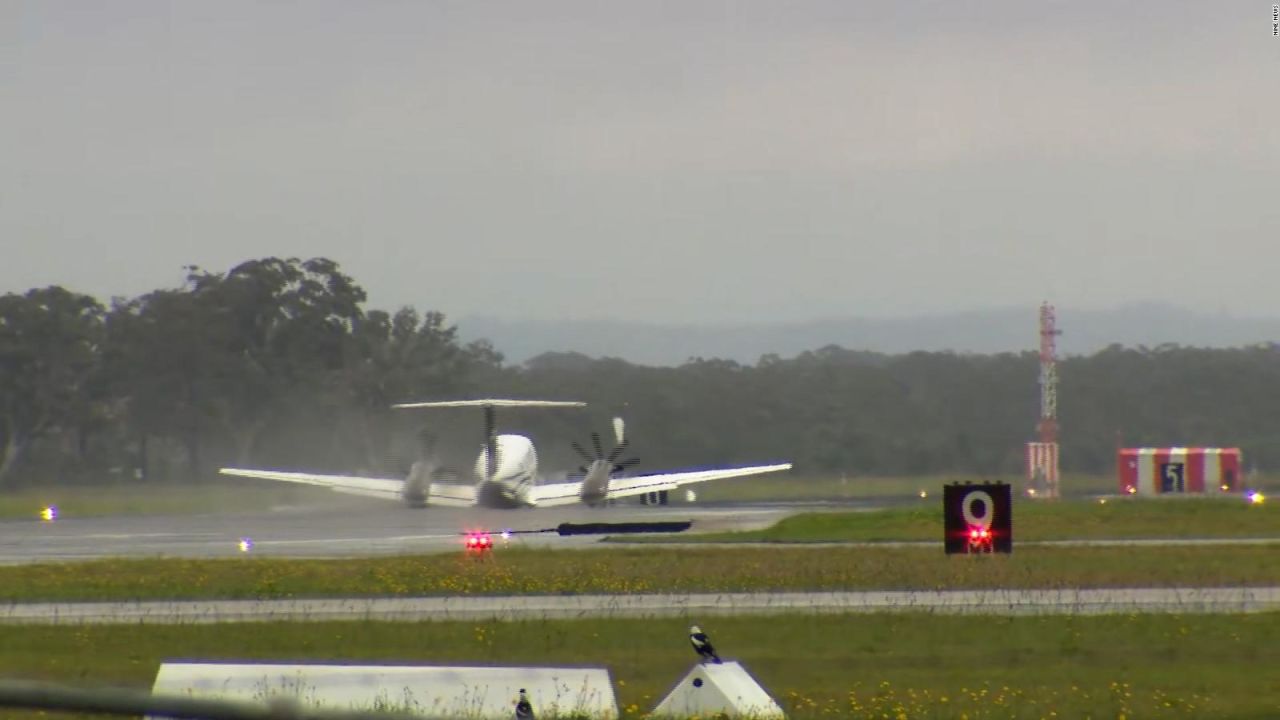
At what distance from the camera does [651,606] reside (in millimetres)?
27281

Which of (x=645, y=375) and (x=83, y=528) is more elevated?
(x=645, y=375)

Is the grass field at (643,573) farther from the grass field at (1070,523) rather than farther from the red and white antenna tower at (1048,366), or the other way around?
the red and white antenna tower at (1048,366)

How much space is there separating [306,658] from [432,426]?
6418cm

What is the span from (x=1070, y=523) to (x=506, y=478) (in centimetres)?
2014

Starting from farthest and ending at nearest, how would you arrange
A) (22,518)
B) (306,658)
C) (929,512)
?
(22,518), (929,512), (306,658)

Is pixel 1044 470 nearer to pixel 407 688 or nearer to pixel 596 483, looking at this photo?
pixel 596 483

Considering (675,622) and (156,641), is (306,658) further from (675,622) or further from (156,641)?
(675,622)

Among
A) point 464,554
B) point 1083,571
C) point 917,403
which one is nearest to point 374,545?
point 464,554

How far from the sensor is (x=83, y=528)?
191 ft

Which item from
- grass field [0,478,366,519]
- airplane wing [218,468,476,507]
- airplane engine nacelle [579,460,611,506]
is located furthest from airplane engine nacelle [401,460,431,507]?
grass field [0,478,366,519]

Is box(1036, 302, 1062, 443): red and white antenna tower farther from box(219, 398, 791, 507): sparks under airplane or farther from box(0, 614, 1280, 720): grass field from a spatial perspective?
box(0, 614, 1280, 720): grass field

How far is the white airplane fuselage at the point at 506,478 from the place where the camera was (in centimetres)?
5872

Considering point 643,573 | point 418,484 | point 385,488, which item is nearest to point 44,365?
point 385,488

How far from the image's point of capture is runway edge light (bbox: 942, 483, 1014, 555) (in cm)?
3578
